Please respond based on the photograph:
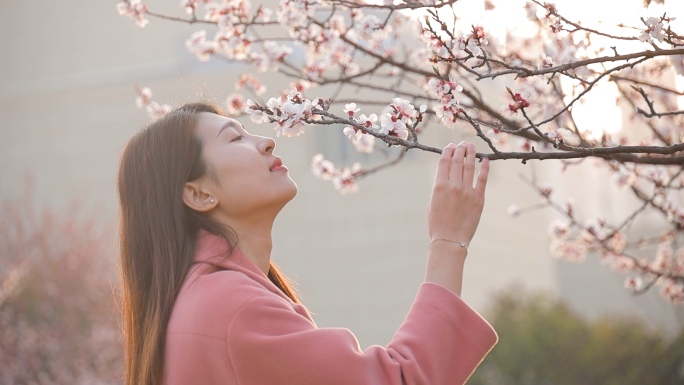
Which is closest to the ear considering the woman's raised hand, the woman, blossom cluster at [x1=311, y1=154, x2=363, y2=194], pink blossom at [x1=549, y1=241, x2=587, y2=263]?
the woman

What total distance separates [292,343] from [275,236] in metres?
12.1

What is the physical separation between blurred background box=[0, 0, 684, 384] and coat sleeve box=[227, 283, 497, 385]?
6.58m

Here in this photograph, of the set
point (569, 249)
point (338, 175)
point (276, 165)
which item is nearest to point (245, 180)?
point (276, 165)

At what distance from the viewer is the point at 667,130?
438cm

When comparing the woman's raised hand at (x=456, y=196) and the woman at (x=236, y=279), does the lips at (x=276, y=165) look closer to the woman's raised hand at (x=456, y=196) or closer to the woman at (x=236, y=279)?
the woman at (x=236, y=279)

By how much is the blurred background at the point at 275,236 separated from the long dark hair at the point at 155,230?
6.32 m

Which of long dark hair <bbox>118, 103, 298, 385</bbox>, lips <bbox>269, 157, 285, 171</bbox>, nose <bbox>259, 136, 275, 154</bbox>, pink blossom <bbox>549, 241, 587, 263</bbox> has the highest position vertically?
nose <bbox>259, 136, 275, 154</bbox>

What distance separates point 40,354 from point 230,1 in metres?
8.27

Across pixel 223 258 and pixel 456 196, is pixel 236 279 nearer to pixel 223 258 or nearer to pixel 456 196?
pixel 223 258

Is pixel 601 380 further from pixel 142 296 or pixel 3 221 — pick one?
pixel 142 296

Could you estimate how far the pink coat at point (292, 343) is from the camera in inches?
57.0

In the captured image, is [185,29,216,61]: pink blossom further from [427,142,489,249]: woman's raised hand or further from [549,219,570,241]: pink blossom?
[427,142,489,249]: woman's raised hand

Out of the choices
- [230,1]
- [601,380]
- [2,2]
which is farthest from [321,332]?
[2,2]

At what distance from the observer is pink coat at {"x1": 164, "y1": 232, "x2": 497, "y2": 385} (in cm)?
145
